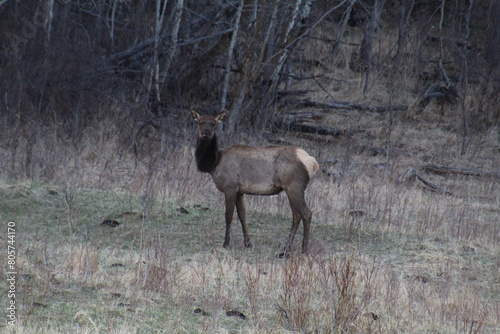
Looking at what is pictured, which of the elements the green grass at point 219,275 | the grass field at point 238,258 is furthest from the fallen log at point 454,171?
the green grass at point 219,275

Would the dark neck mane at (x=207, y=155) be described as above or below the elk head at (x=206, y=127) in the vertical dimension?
below

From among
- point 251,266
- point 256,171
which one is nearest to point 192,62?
point 256,171

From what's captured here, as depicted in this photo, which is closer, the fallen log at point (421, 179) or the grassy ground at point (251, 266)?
the grassy ground at point (251, 266)

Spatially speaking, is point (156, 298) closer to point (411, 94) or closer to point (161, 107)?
point (161, 107)

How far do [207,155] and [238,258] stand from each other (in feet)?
4.74

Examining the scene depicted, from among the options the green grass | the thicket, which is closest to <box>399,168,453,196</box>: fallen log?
the thicket

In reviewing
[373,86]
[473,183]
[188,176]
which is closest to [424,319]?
[188,176]

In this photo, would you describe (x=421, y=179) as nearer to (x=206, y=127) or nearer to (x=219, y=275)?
(x=206, y=127)

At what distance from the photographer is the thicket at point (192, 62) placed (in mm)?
15086

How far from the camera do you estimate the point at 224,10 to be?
17953mm

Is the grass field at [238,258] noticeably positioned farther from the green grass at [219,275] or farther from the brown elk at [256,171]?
the brown elk at [256,171]

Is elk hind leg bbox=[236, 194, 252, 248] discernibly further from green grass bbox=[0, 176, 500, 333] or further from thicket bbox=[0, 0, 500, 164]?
thicket bbox=[0, 0, 500, 164]

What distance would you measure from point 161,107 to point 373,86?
716 cm

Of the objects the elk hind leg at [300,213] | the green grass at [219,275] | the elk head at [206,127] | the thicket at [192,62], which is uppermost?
the thicket at [192,62]
